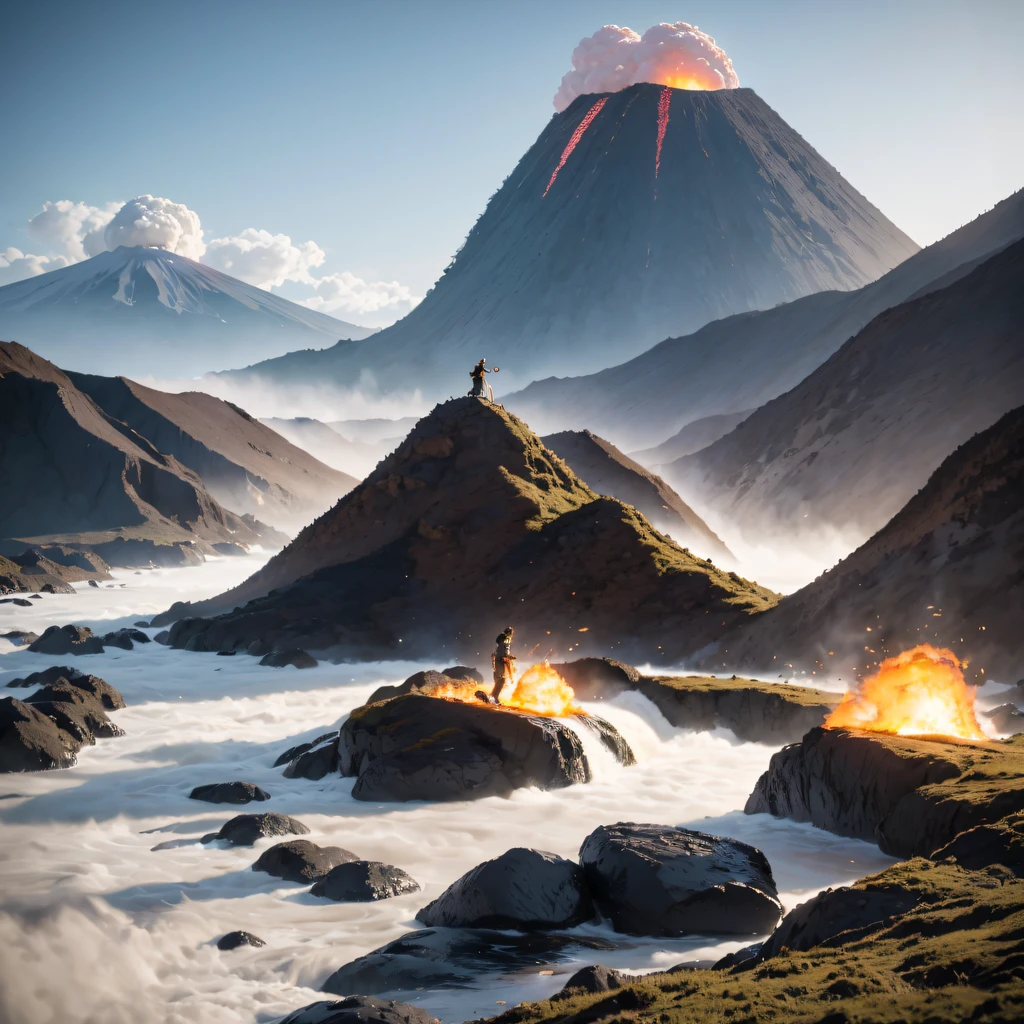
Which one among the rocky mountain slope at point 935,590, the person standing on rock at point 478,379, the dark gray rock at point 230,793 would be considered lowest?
the dark gray rock at point 230,793

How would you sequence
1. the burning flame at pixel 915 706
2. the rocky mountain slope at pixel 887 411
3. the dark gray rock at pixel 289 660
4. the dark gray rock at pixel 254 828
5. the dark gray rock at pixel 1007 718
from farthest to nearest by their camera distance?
the rocky mountain slope at pixel 887 411, the dark gray rock at pixel 289 660, the dark gray rock at pixel 1007 718, the burning flame at pixel 915 706, the dark gray rock at pixel 254 828

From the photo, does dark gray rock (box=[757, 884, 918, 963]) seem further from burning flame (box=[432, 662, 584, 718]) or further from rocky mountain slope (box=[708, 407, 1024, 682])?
rocky mountain slope (box=[708, 407, 1024, 682])

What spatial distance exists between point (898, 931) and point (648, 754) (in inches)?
638

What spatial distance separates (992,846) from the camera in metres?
10.6

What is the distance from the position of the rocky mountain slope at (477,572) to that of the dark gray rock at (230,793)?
693 inches

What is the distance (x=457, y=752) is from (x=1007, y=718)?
12.7m

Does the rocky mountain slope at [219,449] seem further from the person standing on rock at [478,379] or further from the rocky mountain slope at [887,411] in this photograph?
the person standing on rock at [478,379]

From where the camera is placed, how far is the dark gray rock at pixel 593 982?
9422mm

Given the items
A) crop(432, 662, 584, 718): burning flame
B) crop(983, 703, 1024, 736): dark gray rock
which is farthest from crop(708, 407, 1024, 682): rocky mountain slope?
crop(432, 662, 584, 718): burning flame

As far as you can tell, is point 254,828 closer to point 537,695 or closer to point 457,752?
point 457,752

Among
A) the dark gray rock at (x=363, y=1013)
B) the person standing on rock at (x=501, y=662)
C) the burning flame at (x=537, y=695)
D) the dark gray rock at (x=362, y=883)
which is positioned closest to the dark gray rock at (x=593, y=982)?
the dark gray rock at (x=363, y=1013)

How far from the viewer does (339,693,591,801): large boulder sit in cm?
2020

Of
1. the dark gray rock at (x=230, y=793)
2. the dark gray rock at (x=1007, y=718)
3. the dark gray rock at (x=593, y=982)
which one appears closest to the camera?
the dark gray rock at (x=593, y=982)

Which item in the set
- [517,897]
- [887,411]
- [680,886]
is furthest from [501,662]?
[887,411]
